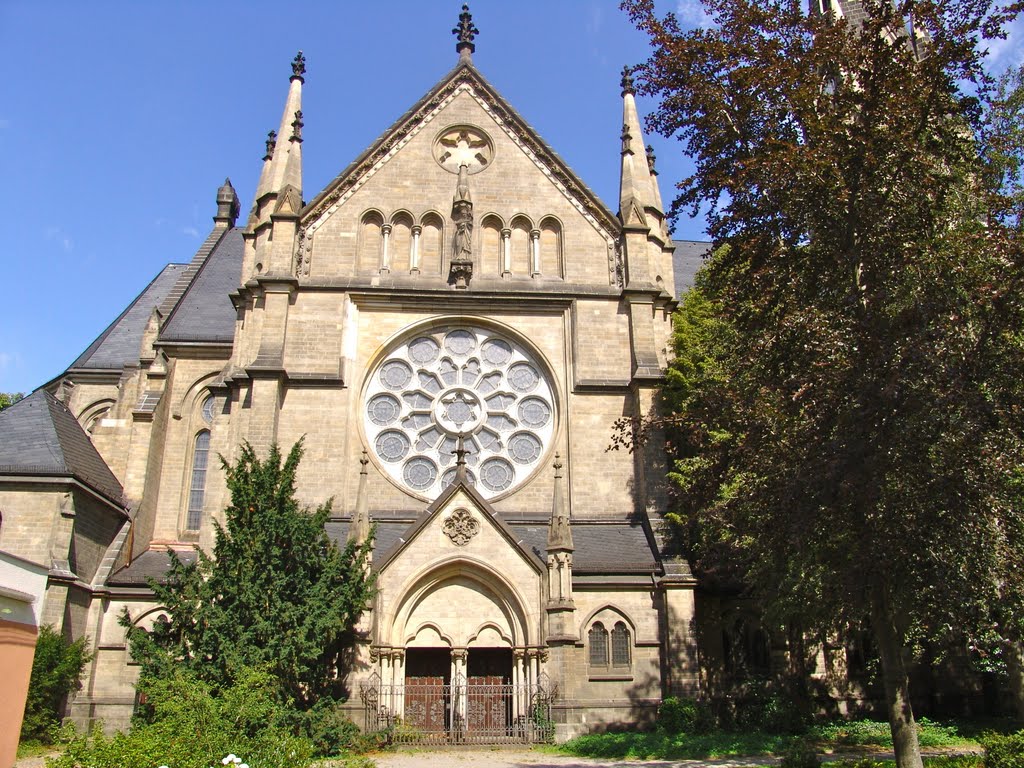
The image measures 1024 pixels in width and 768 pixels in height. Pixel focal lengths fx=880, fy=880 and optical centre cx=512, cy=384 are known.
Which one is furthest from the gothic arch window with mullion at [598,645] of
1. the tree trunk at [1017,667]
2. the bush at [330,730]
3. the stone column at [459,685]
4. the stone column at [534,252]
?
the stone column at [534,252]

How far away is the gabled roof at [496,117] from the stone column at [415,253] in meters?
2.27

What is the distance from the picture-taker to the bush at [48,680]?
57.8 feet

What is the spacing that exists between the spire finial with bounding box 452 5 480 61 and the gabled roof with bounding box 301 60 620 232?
635 mm

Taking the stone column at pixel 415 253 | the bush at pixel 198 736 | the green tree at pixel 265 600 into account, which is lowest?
the bush at pixel 198 736

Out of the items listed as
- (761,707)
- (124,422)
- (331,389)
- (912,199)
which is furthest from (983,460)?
(124,422)

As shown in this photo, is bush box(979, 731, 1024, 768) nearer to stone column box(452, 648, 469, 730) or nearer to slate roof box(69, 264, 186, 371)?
stone column box(452, 648, 469, 730)

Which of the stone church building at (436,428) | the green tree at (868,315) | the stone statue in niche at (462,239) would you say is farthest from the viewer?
the stone statue in niche at (462,239)

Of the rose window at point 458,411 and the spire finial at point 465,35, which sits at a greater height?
the spire finial at point 465,35

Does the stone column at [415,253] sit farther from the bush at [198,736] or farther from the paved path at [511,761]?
the bush at [198,736]

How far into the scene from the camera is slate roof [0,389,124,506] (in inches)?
816

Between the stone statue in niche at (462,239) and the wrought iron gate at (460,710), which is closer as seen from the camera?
the wrought iron gate at (460,710)

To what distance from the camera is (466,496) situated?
19.2m

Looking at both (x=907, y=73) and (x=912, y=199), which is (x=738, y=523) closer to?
(x=912, y=199)

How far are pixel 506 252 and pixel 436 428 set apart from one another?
17.3 ft
